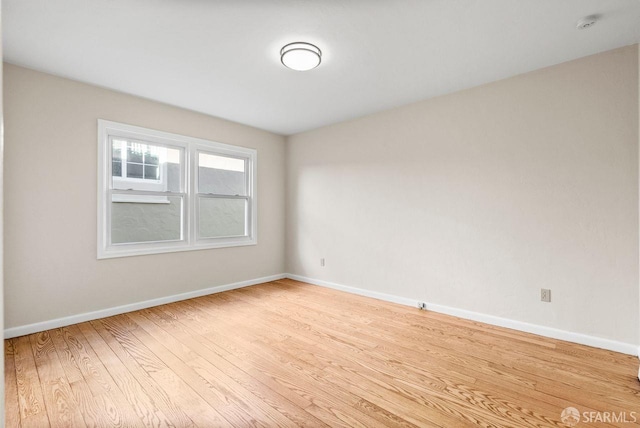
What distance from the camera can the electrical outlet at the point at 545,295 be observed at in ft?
9.13

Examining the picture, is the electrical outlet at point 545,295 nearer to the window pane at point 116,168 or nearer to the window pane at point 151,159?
the window pane at point 151,159

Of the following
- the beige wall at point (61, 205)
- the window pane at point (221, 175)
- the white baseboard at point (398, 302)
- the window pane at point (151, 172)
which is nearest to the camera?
the white baseboard at point (398, 302)

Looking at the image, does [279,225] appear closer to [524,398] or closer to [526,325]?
[526,325]

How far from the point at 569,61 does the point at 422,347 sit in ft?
9.32

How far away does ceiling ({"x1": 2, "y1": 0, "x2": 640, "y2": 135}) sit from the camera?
6.71 feet

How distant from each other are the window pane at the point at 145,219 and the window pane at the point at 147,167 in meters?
0.14

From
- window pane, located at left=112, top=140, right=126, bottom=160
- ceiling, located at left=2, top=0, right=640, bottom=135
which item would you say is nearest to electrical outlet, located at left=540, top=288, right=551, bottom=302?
ceiling, located at left=2, top=0, right=640, bottom=135

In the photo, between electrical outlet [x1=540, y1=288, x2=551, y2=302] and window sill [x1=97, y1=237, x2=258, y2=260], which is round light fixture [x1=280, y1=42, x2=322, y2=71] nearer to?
window sill [x1=97, y1=237, x2=258, y2=260]

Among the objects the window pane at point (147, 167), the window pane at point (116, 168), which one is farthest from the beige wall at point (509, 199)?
the window pane at point (116, 168)

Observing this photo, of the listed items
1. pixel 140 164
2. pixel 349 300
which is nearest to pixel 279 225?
pixel 349 300

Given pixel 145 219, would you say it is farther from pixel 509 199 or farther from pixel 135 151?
pixel 509 199

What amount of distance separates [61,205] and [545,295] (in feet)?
15.6

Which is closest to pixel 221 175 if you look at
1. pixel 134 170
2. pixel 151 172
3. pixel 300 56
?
pixel 151 172

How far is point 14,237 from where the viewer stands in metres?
2.74
